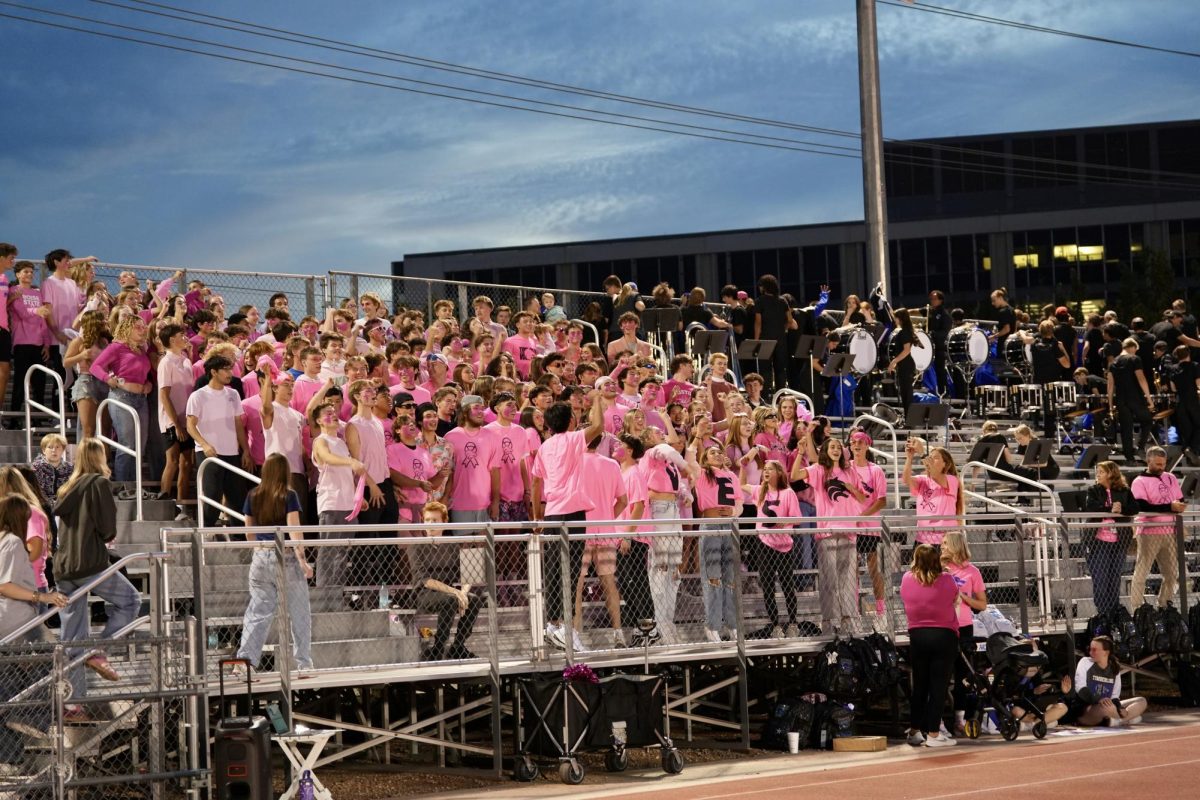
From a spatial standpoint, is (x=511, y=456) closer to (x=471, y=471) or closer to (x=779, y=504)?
(x=471, y=471)

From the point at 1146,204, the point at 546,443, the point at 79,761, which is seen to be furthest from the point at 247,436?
the point at 1146,204

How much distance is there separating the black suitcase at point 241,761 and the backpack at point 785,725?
5.88 metres

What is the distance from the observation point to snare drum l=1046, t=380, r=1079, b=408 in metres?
27.7

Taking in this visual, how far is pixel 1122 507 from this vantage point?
18953 mm

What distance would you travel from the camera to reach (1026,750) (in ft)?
50.0

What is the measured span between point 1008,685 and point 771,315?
8.80 metres

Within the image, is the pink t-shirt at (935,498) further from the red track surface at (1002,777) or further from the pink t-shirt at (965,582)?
the red track surface at (1002,777)

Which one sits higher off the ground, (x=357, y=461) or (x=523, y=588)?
(x=357, y=461)

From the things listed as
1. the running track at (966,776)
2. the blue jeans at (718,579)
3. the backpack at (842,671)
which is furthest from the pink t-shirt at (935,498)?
A: the blue jeans at (718,579)

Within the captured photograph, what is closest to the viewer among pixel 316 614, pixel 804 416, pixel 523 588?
pixel 316 614

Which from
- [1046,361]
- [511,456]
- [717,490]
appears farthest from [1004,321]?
[511,456]

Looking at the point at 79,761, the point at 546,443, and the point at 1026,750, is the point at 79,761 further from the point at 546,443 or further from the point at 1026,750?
the point at 1026,750

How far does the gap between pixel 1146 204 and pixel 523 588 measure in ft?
206

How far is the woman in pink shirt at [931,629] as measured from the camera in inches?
601
